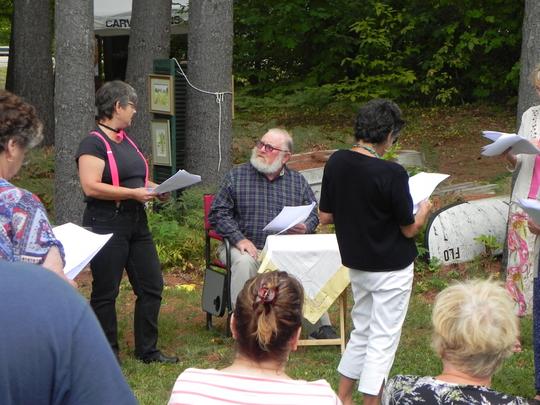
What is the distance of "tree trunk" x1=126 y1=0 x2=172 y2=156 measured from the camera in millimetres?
11023

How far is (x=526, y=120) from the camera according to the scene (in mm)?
5449

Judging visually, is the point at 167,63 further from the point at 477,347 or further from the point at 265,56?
the point at 265,56

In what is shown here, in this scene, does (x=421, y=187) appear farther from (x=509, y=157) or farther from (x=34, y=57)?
(x=34, y=57)

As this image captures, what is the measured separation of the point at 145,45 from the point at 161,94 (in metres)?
2.23

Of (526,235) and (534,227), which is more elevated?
(534,227)

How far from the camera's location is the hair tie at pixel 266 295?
9.58 ft

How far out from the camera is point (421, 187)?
16.6 feet

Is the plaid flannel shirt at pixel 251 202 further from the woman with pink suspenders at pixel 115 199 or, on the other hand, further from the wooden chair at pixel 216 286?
the woman with pink suspenders at pixel 115 199

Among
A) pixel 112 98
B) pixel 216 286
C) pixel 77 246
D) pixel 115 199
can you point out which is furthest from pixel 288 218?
pixel 77 246

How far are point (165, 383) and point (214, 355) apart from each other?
66 centimetres

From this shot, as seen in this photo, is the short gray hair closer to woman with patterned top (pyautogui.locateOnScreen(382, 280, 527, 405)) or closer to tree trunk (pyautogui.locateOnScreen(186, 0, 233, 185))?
woman with patterned top (pyautogui.locateOnScreen(382, 280, 527, 405))

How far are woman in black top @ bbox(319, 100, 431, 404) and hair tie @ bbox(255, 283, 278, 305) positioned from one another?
1.76m

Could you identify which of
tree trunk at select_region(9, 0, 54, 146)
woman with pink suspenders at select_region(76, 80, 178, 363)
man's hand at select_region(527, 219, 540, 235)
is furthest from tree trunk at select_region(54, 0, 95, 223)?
tree trunk at select_region(9, 0, 54, 146)

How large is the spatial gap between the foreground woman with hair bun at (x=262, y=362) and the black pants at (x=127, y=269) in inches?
105
